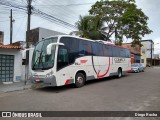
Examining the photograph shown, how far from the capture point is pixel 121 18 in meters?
22.3

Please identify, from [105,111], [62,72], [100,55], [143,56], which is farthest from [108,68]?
[143,56]

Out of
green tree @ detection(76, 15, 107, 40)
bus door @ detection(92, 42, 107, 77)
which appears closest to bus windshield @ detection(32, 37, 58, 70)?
bus door @ detection(92, 42, 107, 77)

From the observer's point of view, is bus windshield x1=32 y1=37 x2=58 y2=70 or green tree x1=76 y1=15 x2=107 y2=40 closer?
bus windshield x1=32 y1=37 x2=58 y2=70

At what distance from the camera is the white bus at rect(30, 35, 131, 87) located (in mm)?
9617

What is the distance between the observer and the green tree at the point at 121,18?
2269cm

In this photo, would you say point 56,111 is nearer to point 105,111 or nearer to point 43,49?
point 105,111

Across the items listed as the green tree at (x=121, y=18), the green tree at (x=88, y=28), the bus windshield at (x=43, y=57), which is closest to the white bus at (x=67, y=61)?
the bus windshield at (x=43, y=57)

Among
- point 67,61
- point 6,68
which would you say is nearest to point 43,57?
point 67,61

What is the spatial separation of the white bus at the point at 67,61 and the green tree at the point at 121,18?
9.51 m

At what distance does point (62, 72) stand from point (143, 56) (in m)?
48.0

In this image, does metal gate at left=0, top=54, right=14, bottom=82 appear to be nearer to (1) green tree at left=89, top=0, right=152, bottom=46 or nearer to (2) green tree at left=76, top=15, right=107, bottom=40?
(2) green tree at left=76, top=15, right=107, bottom=40

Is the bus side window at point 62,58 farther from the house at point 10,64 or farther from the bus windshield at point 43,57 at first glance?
the house at point 10,64

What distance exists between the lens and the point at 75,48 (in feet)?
36.4

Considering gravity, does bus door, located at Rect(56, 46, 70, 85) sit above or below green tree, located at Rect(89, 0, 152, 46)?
below
